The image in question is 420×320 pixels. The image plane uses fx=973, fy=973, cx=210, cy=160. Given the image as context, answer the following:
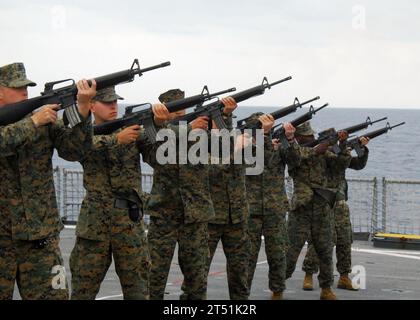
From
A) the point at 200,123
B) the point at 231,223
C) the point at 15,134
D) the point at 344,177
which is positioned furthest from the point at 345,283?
the point at 15,134

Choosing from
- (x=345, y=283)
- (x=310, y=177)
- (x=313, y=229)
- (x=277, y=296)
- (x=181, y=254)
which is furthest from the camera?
(x=345, y=283)

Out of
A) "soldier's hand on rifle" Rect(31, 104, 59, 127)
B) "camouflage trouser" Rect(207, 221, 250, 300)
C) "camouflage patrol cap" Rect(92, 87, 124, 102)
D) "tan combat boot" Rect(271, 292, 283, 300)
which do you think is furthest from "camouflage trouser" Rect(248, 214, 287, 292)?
"soldier's hand on rifle" Rect(31, 104, 59, 127)

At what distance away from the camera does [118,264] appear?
7.98 m

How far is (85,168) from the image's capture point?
8.16m

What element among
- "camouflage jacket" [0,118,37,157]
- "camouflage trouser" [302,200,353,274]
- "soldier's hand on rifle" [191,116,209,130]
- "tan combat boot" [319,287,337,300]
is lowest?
"tan combat boot" [319,287,337,300]

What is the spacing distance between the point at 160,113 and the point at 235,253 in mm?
2172

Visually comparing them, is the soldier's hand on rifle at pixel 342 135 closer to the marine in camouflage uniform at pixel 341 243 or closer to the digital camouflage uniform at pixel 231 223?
the marine in camouflage uniform at pixel 341 243

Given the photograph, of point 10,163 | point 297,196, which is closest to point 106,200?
point 10,163

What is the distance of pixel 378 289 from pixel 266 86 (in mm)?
3287

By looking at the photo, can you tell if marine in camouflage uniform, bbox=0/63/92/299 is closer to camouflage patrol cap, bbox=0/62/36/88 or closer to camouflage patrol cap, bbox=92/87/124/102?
camouflage patrol cap, bbox=0/62/36/88

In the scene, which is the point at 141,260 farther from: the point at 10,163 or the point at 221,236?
the point at 221,236

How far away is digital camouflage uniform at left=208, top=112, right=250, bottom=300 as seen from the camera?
32.5ft

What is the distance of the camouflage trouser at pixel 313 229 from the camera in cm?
1184

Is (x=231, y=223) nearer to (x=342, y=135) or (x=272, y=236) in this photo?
(x=272, y=236)
